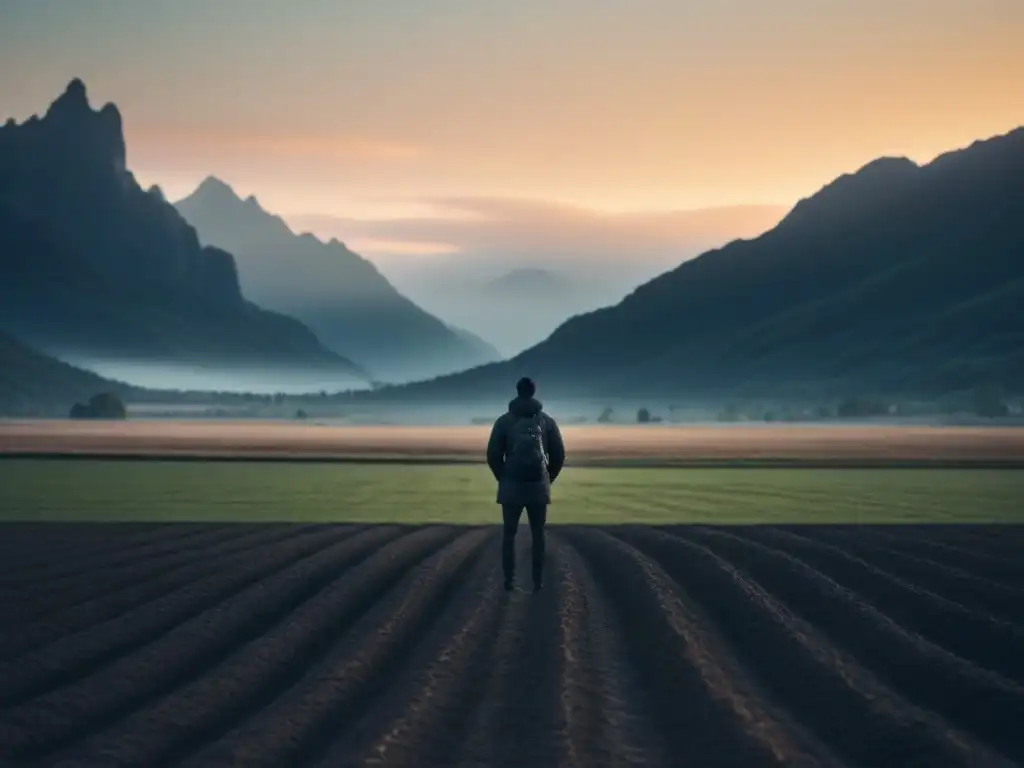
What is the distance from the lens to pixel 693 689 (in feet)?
40.8

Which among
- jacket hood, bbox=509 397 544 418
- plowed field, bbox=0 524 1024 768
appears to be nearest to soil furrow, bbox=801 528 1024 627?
plowed field, bbox=0 524 1024 768

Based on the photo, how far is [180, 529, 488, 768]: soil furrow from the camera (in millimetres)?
10203

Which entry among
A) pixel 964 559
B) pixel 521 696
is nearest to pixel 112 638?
pixel 521 696

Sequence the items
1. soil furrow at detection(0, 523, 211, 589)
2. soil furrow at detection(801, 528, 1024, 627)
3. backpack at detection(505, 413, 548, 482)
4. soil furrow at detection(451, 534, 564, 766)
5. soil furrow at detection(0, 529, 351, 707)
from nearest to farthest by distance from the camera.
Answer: soil furrow at detection(451, 534, 564, 766) < soil furrow at detection(0, 529, 351, 707) < backpack at detection(505, 413, 548, 482) < soil furrow at detection(801, 528, 1024, 627) < soil furrow at detection(0, 523, 211, 589)

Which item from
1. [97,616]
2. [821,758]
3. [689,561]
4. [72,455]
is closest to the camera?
[821,758]

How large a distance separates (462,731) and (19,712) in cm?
348

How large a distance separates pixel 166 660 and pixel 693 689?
4910 mm

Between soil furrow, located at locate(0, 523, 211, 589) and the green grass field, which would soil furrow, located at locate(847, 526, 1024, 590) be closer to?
the green grass field

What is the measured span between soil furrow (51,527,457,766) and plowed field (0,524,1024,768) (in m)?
0.03

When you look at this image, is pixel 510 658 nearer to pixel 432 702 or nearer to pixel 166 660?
pixel 432 702

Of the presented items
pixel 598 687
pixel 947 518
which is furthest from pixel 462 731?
pixel 947 518

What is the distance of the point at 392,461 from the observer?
6538 cm

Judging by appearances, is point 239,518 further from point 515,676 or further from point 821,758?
point 821,758

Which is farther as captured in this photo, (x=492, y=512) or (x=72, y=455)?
(x=72, y=455)
